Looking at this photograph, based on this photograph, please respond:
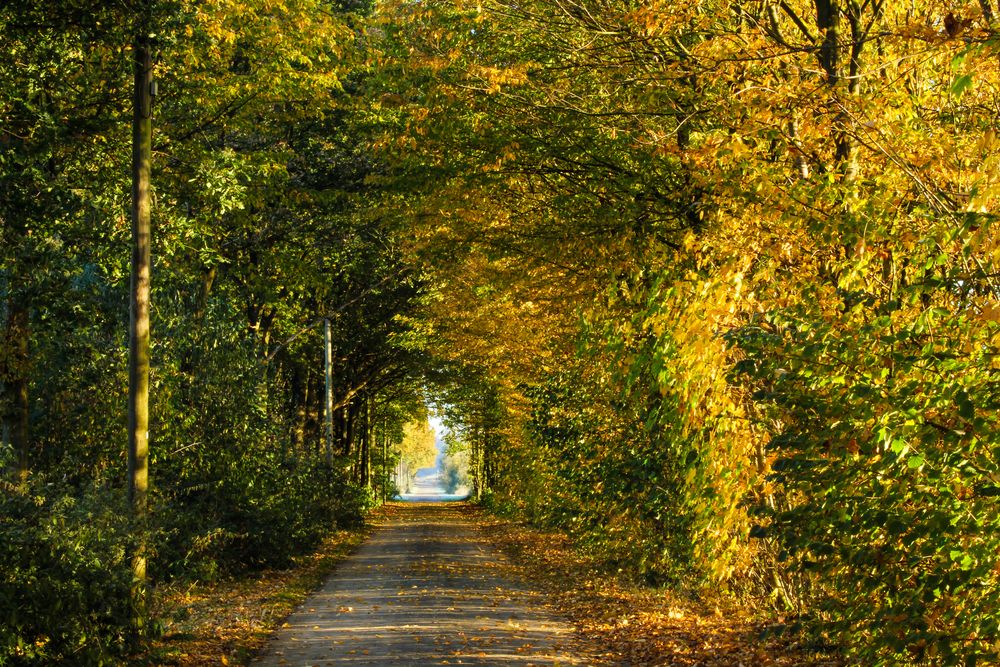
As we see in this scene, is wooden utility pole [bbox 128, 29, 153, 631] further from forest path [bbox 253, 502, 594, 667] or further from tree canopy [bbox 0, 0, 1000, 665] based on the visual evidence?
forest path [bbox 253, 502, 594, 667]

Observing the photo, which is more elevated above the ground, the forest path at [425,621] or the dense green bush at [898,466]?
the dense green bush at [898,466]

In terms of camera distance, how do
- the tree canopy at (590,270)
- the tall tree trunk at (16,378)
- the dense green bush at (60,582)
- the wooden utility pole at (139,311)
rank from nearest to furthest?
the tree canopy at (590,270) < the dense green bush at (60,582) < the wooden utility pole at (139,311) < the tall tree trunk at (16,378)

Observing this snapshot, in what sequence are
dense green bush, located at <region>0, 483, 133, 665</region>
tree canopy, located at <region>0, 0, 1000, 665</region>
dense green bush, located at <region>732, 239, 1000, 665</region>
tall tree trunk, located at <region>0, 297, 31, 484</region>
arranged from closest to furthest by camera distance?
dense green bush, located at <region>732, 239, 1000, 665</region> → tree canopy, located at <region>0, 0, 1000, 665</region> → dense green bush, located at <region>0, 483, 133, 665</region> → tall tree trunk, located at <region>0, 297, 31, 484</region>

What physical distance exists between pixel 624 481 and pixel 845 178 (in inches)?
277

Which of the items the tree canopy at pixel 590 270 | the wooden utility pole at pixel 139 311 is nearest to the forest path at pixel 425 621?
the tree canopy at pixel 590 270

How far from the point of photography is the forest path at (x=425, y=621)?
11008 millimetres

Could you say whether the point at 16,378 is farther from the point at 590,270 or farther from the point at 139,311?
the point at 590,270

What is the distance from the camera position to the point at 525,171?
13883mm

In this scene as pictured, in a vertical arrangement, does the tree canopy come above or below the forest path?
above

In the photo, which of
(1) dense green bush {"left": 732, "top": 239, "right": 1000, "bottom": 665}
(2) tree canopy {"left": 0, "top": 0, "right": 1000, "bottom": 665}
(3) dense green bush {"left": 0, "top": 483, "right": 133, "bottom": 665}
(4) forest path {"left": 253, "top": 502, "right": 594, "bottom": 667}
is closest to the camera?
(1) dense green bush {"left": 732, "top": 239, "right": 1000, "bottom": 665}

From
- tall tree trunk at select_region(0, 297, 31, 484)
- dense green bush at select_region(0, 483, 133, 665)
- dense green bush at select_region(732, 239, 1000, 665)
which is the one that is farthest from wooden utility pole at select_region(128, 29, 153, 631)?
dense green bush at select_region(732, 239, 1000, 665)

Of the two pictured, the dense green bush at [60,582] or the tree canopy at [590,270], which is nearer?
the tree canopy at [590,270]

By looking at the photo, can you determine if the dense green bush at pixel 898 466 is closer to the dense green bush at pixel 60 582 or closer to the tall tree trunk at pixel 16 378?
the dense green bush at pixel 60 582

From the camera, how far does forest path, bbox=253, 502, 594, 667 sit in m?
11.0
